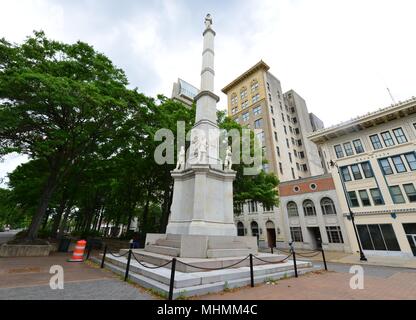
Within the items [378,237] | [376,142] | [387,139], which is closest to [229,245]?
[378,237]

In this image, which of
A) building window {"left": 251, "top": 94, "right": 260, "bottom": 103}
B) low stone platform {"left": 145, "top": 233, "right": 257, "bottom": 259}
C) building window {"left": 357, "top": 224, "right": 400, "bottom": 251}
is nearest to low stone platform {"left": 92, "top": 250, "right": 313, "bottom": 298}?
low stone platform {"left": 145, "top": 233, "right": 257, "bottom": 259}

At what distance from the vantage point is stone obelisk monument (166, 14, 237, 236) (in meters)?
9.55

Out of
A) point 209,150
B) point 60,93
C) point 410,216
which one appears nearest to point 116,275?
point 209,150

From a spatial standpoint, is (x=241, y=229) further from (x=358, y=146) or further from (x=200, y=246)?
(x=200, y=246)

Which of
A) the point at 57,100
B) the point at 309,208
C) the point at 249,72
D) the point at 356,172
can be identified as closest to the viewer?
the point at 57,100

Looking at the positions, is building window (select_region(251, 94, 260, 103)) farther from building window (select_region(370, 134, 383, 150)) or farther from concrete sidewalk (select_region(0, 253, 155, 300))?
concrete sidewalk (select_region(0, 253, 155, 300))

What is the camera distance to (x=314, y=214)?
2936 cm

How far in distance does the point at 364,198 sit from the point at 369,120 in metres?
9.70

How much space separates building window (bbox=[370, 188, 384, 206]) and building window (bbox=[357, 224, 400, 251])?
99.1 inches

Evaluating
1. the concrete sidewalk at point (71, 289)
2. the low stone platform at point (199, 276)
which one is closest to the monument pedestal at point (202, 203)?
the low stone platform at point (199, 276)

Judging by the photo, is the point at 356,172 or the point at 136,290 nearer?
the point at 136,290

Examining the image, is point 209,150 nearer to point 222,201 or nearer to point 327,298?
point 222,201

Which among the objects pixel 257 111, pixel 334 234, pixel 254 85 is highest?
pixel 254 85
